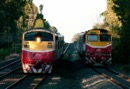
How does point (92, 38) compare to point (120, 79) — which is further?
point (92, 38)

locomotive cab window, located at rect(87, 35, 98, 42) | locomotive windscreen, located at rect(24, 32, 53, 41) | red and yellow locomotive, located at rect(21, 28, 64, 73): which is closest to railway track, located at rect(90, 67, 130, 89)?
red and yellow locomotive, located at rect(21, 28, 64, 73)

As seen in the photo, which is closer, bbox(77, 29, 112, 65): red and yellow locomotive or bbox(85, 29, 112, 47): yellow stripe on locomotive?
bbox(77, 29, 112, 65): red and yellow locomotive

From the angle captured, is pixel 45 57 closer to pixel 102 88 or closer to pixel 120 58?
pixel 102 88

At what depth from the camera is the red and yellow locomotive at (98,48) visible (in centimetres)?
3225

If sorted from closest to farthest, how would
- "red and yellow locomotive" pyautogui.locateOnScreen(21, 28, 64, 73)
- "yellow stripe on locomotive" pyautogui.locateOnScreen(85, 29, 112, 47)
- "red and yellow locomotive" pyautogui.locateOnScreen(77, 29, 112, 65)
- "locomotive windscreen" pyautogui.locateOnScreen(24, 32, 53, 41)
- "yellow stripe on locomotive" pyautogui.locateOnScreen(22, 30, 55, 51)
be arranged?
"red and yellow locomotive" pyautogui.locateOnScreen(21, 28, 64, 73)
"yellow stripe on locomotive" pyautogui.locateOnScreen(22, 30, 55, 51)
"locomotive windscreen" pyautogui.locateOnScreen(24, 32, 53, 41)
"red and yellow locomotive" pyautogui.locateOnScreen(77, 29, 112, 65)
"yellow stripe on locomotive" pyautogui.locateOnScreen(85, 29, 112, 47)

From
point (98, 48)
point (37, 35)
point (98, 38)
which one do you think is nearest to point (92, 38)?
point (98, 38)

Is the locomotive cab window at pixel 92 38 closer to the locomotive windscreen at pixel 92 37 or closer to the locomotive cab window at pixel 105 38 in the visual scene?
the locomotive windscreen at pixel 92 37

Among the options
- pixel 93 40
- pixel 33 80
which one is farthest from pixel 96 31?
pixel 33 80

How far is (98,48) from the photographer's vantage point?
32250mm

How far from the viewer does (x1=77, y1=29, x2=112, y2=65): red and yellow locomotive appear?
32.2 metres

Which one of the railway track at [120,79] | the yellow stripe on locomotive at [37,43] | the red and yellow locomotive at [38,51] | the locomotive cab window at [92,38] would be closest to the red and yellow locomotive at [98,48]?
the locomotive cab window at [92,38]

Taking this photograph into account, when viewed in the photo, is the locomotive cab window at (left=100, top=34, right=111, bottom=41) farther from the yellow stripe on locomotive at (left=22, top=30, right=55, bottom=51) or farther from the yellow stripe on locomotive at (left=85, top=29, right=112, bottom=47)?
the yellow stripe on locomotive at (left=22, top=30, right=55, bottom=51)

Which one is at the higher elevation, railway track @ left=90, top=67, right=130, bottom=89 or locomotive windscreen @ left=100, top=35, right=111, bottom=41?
locomotive windscreen @ left=100, top=35, right=111, bottom=41

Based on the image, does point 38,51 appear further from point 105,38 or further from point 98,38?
point 105,38
